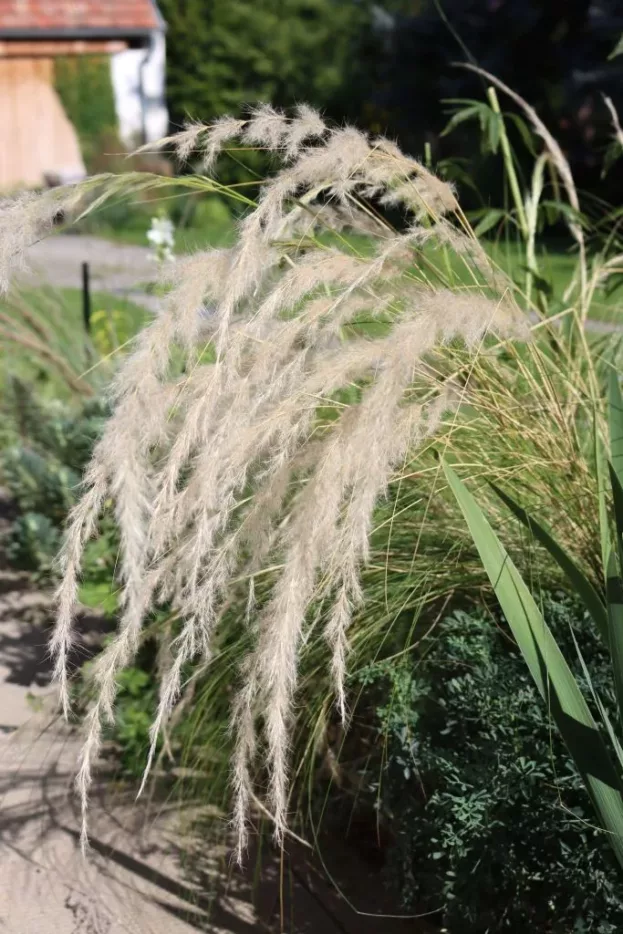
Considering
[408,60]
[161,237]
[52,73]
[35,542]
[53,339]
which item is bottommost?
[52,73]

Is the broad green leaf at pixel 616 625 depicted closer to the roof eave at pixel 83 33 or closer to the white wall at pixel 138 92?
the roof eave at pixel 83 33

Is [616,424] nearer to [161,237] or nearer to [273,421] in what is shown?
[273,421]

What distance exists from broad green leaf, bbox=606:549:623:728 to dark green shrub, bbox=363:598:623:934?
0.18 m

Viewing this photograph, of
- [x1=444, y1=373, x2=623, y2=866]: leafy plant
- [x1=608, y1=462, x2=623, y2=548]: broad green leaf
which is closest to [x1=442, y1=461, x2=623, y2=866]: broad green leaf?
[x1=444, y1=373, x2=623, y2=866]: leafy plant

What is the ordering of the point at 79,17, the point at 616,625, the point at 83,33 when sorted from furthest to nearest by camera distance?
the point at 83,33, the point at 79,17, the point at 616,625

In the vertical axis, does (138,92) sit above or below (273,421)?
below

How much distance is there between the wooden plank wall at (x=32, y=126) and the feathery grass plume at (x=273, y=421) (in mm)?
17513

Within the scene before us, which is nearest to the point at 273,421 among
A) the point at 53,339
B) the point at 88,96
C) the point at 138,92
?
the point at 53,339

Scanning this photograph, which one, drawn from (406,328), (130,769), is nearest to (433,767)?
(406,328)

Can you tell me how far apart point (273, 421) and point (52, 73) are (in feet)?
62.2

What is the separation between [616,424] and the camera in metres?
1.97

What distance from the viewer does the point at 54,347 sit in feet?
15.1

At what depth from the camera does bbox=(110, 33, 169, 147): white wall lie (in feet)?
63.5

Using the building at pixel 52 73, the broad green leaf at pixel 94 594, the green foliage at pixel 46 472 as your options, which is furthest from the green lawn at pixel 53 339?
the building at pixel 52 73
